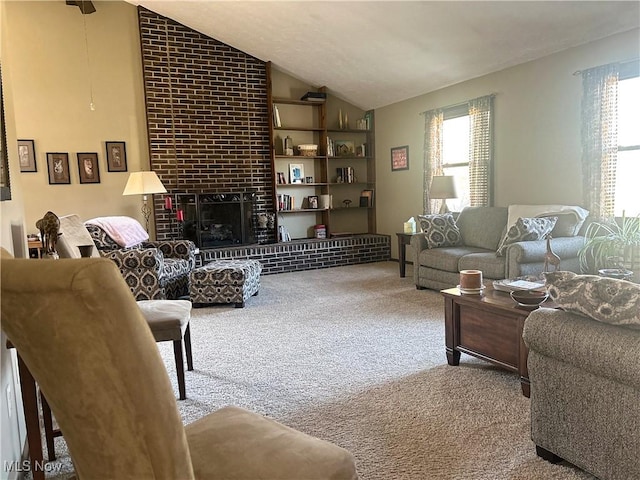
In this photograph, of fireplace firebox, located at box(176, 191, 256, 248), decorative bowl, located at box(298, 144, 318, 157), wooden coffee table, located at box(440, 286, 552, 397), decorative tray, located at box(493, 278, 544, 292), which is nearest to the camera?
wooden coffee table, located at box(440, 286, 552, 397)

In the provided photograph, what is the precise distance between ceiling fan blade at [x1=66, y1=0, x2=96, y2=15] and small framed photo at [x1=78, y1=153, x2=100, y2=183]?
67.7 inches

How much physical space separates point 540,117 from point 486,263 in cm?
173

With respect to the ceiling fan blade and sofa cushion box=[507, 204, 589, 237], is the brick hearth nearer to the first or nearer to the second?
sofa cushion box=[507, 204, 589, 237]

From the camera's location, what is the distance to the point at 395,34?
4.84 m

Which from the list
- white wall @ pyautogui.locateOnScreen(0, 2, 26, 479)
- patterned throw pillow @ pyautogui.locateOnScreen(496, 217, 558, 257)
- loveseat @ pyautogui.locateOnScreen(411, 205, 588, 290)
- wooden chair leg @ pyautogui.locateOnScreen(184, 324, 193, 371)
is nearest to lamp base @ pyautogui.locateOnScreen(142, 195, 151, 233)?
loveseat @ pyautogui.locateOnScreen(411, 205, 588, 290)

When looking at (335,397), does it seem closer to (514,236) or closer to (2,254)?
(2,254)

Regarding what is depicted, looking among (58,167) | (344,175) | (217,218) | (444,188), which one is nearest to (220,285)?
(217,218)

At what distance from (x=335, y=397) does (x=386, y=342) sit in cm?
95

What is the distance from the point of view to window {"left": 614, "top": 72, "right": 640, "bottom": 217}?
398 cm

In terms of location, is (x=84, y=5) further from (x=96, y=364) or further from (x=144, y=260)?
(x=96, y=364)

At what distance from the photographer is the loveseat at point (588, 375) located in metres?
1.46

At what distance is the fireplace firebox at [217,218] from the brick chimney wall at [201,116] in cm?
13

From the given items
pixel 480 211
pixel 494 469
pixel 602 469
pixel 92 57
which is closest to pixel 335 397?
pixel 494 469

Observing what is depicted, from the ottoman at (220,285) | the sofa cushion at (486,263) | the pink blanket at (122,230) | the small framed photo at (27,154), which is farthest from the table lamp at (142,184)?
the sofa cushion at (486,263)
